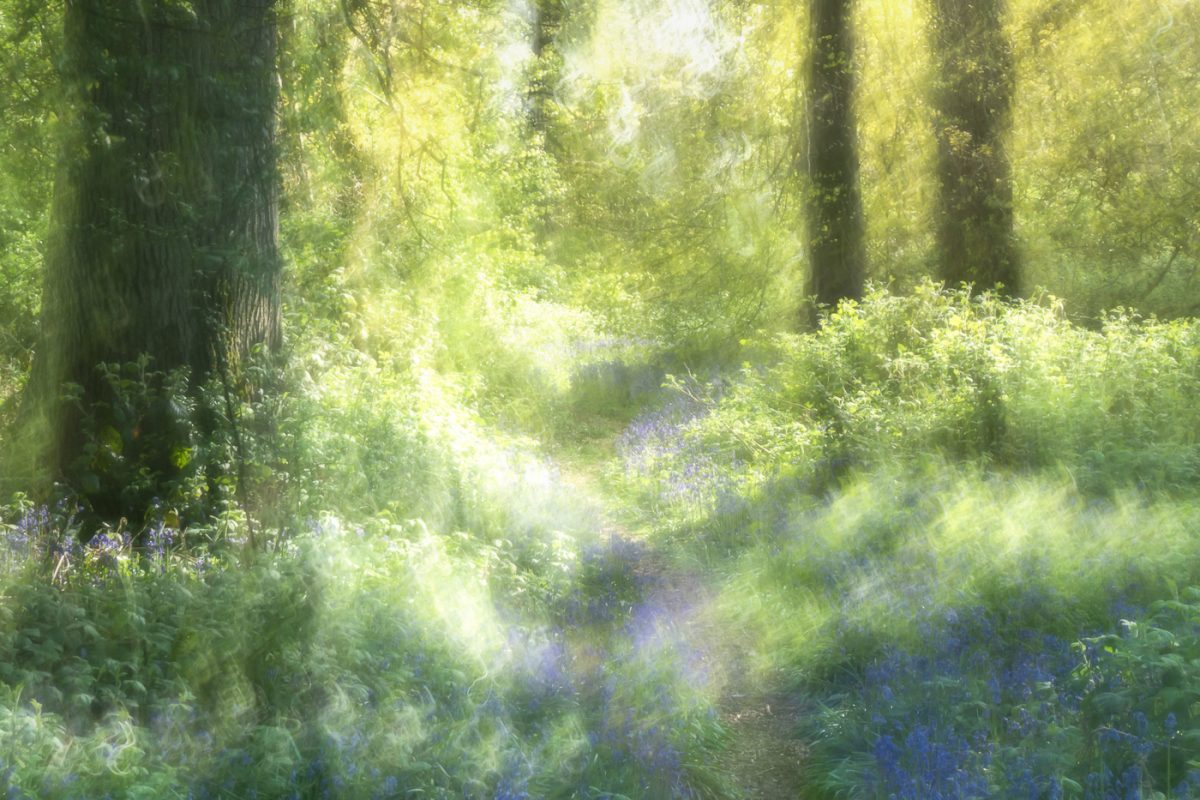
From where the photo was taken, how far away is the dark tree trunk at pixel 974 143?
1303 cm

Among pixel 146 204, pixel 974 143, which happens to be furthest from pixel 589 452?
pixel 146 204

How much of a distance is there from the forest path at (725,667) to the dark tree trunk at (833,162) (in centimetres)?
557

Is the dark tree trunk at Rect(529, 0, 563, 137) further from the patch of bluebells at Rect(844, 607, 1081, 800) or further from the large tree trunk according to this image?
the patch of bluebells at Rect(844, 607, 1081, 800)

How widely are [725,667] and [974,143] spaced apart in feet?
32.8

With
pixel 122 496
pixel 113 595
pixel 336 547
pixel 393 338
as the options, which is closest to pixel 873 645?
pixel 336 547

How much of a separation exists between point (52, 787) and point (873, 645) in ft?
14.5

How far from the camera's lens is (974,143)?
1352cm

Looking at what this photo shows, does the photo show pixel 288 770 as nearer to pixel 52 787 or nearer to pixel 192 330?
pixel 52 787

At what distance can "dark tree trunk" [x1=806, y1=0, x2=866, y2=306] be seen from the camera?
12.9 meters

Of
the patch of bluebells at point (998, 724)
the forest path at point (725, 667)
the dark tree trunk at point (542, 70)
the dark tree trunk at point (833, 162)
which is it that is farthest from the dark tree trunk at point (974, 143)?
the dark tree trunk at point (542, 70)

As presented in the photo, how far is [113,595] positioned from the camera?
4.64m

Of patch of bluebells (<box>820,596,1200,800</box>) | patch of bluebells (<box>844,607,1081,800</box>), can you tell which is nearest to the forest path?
patch of bluebells (<box>820,596,1200,800</box>)

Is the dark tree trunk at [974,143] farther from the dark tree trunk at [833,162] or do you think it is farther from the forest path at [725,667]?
the forest path at [725,667]

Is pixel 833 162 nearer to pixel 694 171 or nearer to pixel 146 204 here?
pixel 694 171
